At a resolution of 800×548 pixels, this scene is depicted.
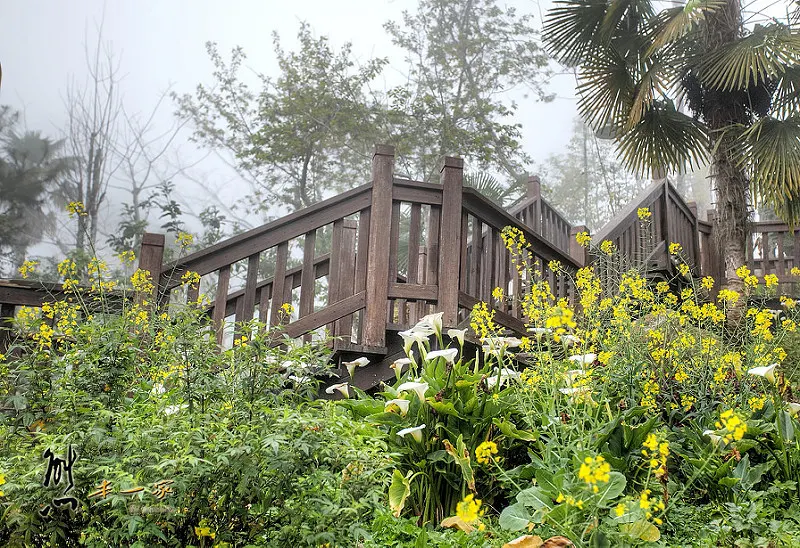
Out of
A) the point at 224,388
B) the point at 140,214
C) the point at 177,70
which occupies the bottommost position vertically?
the point at 224,388

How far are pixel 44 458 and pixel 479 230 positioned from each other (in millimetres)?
3232

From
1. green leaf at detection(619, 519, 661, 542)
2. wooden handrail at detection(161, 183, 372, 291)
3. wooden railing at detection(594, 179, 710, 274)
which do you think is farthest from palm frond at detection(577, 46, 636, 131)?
green leaf at detection(619, 519, 661, 542)

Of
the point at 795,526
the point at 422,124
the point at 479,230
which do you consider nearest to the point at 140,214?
the point at 422,124

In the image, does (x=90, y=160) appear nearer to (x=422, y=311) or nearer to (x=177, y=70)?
(x=177, y=70)

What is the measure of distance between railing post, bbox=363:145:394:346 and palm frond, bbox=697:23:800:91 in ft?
10.3

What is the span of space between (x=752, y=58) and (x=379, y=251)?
11.9 feet

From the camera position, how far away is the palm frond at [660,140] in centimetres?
664

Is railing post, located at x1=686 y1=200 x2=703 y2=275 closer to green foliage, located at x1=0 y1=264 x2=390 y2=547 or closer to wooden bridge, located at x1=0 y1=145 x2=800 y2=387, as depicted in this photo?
wooden bridge, located at x1=0 y1=145 x2=800 y2=387

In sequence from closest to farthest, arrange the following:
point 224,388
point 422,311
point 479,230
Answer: point 224,388
point 479,230
point 422,311

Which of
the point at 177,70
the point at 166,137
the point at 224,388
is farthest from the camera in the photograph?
the point at 177,70

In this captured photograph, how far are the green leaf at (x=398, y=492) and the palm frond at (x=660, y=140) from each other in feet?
15.2

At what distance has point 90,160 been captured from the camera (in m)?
14.9

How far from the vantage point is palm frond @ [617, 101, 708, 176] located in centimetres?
664

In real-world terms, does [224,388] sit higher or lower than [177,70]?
lower
